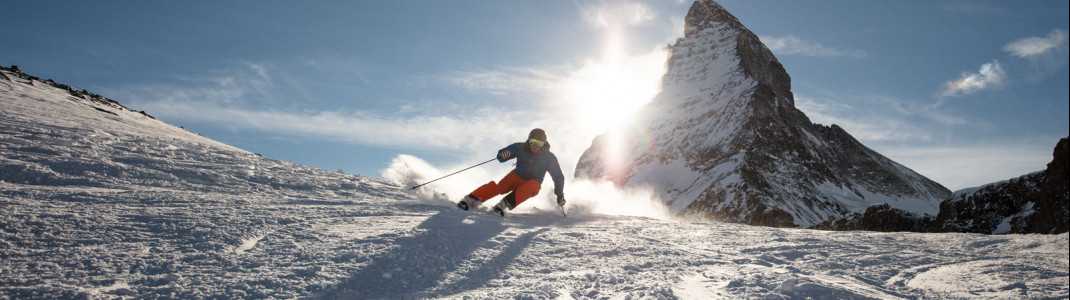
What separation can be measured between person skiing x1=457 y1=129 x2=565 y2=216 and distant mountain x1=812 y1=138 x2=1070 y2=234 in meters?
8.47

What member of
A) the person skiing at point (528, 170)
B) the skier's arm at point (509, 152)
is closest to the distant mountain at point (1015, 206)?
the person skiing at point (528, 170)

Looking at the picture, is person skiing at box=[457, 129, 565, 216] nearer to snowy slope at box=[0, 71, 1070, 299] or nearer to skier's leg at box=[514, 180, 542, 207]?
skier's leg at box=[514, 180, 542, 207]

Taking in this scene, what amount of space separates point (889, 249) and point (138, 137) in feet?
46.0

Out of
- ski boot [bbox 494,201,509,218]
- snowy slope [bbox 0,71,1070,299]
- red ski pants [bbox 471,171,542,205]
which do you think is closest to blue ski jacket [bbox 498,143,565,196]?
red ski pants [bbox 471,171,542,205]

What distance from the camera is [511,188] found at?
1097cm

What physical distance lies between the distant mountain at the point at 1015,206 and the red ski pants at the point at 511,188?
28.6 ft

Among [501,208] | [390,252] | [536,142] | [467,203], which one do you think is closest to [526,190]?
[501,208]

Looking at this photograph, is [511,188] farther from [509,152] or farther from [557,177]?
[557,177]

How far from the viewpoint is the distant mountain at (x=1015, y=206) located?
9.86 meters

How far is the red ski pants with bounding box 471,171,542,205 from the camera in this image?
10.4 meters

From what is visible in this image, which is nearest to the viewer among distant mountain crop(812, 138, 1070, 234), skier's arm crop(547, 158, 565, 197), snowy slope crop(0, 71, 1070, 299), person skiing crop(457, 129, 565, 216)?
snowy slope crop(0, 71, 1070, 299)

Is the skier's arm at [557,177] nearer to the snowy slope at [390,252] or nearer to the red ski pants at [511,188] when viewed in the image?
the red ski pants at [511,188]

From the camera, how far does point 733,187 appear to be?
541 feet

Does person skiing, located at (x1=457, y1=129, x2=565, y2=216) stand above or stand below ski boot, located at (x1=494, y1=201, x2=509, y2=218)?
above
